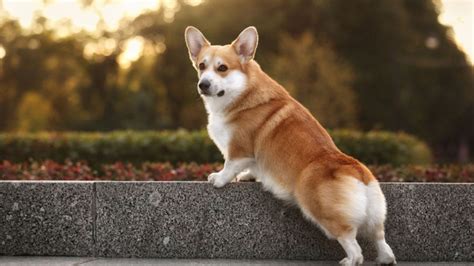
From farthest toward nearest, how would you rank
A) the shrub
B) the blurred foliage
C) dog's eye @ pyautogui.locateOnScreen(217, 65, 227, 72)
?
the blurred foliage, the shrub, dog's eye @ pyautogui.locateOnScreen(217, 65, 227, 72)

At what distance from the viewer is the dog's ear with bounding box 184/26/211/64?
6.11 metres

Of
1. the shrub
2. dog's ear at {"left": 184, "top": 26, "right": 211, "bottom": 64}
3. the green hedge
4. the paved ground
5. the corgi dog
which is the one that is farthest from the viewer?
the green hedge

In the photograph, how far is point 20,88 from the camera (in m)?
40.8

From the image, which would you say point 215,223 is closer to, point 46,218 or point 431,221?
point 46,218

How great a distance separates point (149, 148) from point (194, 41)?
5870 millimetres

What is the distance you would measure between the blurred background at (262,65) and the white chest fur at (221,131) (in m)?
18.2

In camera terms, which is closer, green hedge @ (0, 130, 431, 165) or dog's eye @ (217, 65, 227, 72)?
dog's eye @ (217, 65, 227, 72)

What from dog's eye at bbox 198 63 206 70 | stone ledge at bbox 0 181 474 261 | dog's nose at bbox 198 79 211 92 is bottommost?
stone ledge at bbox 0 181 474 261

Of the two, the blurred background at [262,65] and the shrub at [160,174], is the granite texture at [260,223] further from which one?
the blurred background at [262,65]

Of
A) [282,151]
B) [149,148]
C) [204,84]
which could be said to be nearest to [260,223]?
[282,151]

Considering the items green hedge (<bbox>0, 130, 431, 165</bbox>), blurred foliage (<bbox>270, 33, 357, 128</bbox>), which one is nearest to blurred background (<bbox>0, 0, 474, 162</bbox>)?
blurred foliage (<bbox>270, 33, 357, 128</bbox>)

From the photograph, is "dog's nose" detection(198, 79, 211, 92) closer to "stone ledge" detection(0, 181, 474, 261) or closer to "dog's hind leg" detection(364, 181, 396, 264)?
"stone ledge" detection(0, 181, 474, 261)

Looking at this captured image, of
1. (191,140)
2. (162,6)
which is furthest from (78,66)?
(191,140)

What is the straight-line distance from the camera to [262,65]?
29.9 meters
